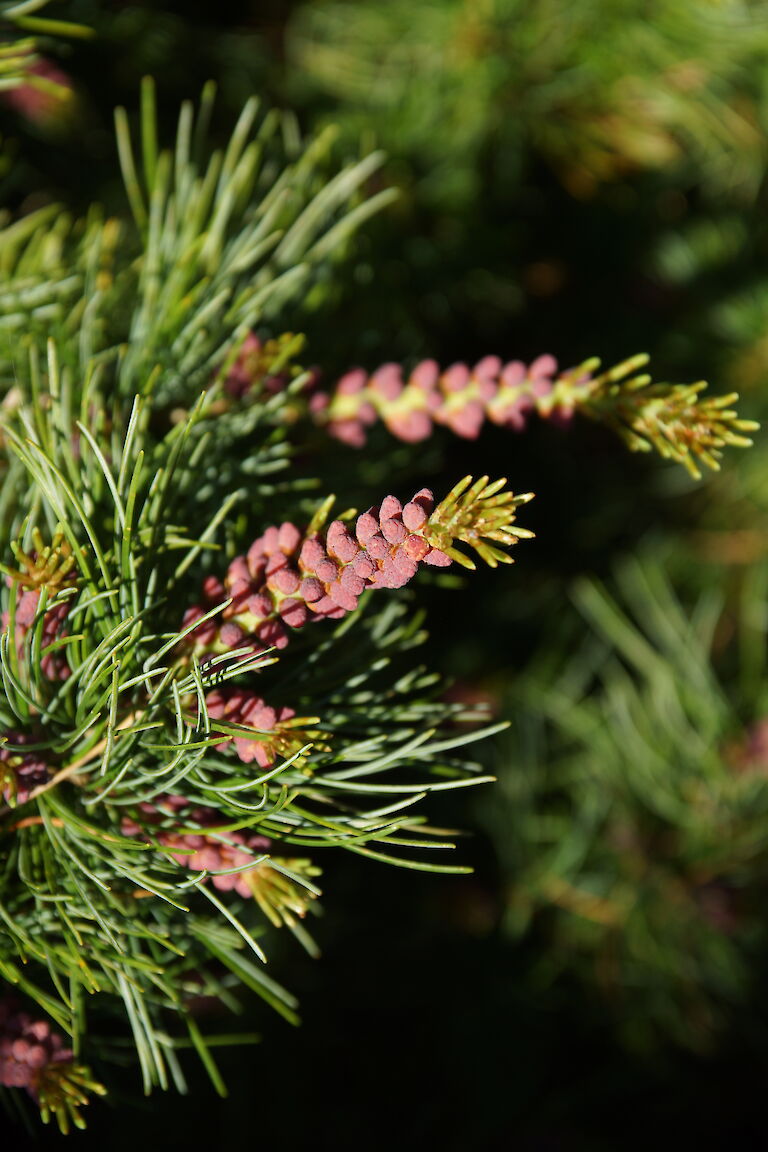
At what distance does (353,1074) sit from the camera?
Result: 74cm

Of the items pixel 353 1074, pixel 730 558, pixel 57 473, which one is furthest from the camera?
pixel 730 558

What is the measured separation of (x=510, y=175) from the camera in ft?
2.28

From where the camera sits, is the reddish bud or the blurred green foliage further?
the blurred green foliage

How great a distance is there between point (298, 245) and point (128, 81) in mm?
336

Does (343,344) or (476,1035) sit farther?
(476,1035)

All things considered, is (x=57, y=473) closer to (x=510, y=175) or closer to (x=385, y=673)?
(x=385, y=673)

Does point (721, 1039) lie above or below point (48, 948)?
below

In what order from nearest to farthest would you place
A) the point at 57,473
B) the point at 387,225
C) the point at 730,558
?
the point at 57,473 → the point at 387,225 → the point at 730,558

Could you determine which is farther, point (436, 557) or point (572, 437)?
point (572, 437)

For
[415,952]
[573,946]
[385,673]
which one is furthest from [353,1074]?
[385,673]

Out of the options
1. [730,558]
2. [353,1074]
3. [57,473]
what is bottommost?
[353,1074]

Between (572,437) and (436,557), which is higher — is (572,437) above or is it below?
below

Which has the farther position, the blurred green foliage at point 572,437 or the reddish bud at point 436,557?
the blurred green foliage at point 572,437

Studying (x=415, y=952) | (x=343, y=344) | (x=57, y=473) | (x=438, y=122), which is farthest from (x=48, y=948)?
(x=438, y=122)
